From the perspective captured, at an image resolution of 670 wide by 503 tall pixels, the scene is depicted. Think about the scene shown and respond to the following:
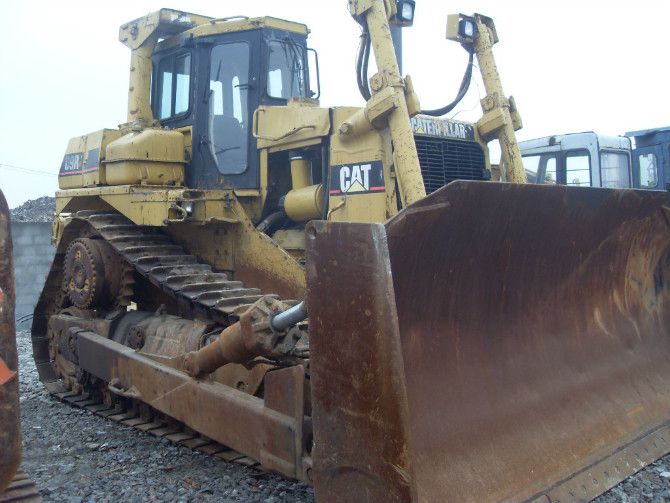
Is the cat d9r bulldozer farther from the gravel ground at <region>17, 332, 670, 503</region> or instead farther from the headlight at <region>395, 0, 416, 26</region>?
the gravel ground at <region>17, 332, 670, 503</region>

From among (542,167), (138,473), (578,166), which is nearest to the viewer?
(138,473)

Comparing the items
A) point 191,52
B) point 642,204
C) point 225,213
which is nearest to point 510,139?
point 642,204

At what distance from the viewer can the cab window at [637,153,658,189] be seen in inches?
542

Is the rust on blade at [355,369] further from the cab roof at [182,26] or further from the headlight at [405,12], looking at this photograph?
the cab roof at [182,26]

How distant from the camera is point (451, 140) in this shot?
511cm

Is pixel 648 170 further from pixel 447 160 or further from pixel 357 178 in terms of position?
pixel 357 178

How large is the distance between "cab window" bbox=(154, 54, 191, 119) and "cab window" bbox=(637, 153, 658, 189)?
34.6 feet

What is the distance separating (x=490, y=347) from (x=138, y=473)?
7.28 ft

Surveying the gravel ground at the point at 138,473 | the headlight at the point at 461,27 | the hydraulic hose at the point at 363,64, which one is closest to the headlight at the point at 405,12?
the hydraulic hose at the point at 363,64

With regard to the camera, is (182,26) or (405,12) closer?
(405,12)

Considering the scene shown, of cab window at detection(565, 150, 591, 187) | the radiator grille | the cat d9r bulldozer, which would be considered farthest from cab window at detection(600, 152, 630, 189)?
the radiator grille

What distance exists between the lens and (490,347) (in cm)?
345

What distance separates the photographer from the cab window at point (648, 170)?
45.1 ft

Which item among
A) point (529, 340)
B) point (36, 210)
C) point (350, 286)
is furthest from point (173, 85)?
point (36, 210)
